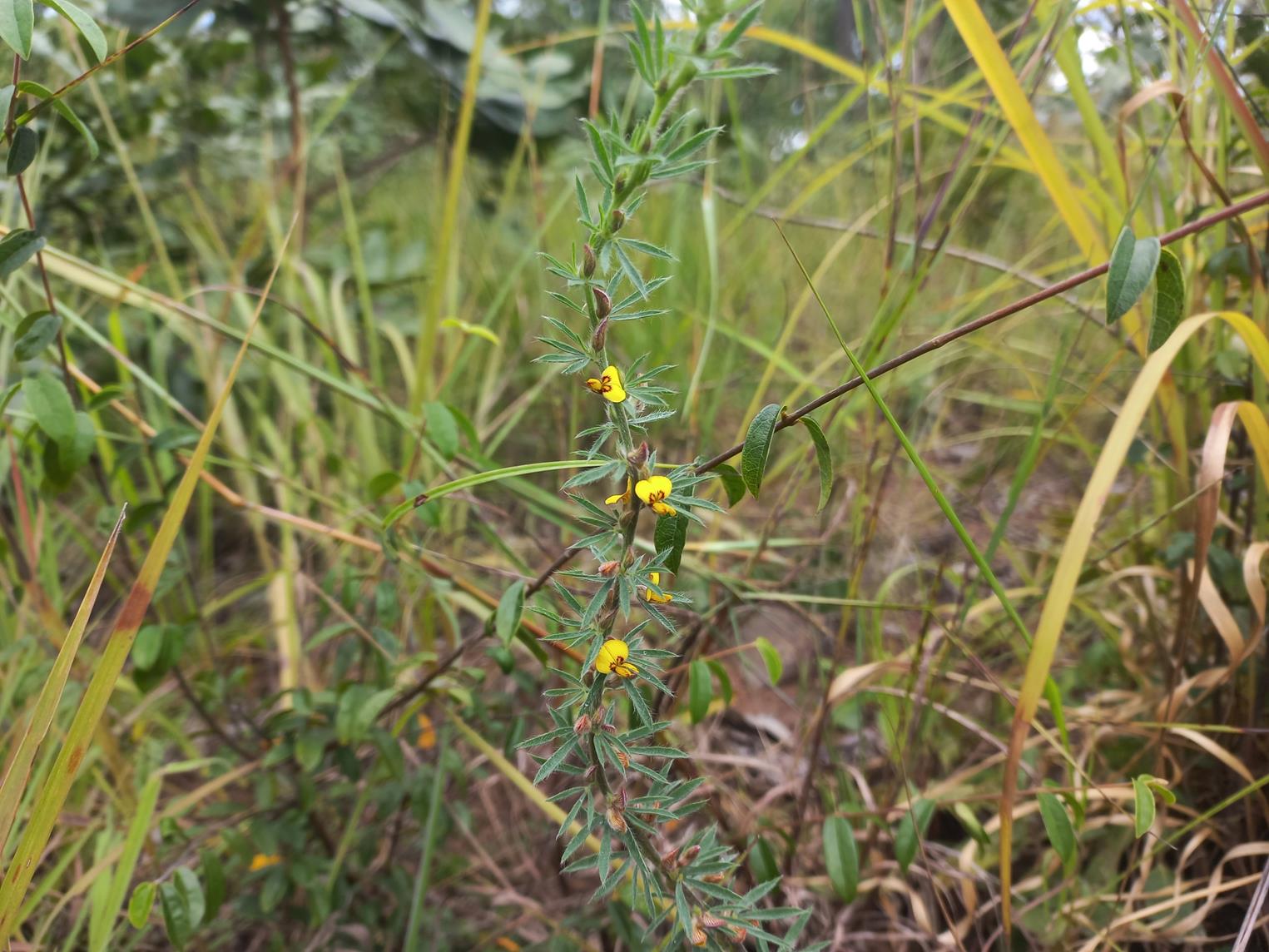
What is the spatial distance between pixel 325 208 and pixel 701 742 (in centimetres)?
167

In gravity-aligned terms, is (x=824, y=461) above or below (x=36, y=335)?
below

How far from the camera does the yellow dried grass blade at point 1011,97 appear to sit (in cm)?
73

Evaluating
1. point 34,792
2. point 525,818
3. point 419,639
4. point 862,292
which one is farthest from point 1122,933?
point 862,292

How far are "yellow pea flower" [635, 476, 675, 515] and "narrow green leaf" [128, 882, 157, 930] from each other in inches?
21.0

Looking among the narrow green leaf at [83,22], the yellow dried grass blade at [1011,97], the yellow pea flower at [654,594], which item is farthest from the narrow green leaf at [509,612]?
the yellow dried grass blade at [1011,97]

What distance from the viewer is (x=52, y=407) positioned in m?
0.68

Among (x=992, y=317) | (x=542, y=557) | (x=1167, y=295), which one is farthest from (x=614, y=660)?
(x=542, y=557)

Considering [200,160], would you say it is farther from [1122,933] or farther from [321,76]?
[1122,933]

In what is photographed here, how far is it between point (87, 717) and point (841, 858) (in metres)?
0.61

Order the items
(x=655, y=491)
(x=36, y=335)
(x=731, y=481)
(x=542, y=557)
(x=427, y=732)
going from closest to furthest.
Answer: (x=655, y=491)
(x=731, y=481)
(x=36, y=335)
(x=427, y=732)
(x=542, y=557)

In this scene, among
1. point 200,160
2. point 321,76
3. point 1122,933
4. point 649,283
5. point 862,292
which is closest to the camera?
point 649,283

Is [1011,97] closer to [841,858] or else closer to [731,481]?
[731,481]

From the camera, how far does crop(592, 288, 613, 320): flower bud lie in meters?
0.48

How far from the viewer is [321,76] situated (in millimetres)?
1637
